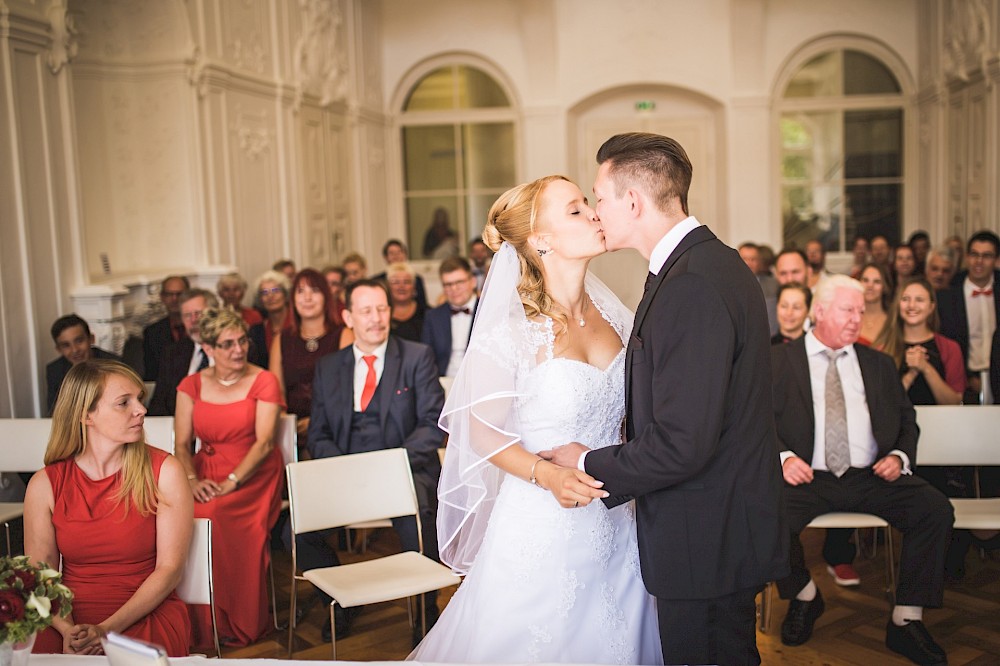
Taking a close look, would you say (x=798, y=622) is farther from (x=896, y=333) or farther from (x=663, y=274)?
(x=663, y=274)

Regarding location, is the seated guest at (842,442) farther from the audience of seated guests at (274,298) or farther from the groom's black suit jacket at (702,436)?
the audience of seated guests at (274,298)

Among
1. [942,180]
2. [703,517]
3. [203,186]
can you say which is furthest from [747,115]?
[703,517]

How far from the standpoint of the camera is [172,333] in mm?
6523

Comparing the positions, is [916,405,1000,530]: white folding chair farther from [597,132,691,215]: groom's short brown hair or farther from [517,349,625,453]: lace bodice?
[597,132,691,215]: groom's short brown hair

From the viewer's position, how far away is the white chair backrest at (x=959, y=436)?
4434 millimetres

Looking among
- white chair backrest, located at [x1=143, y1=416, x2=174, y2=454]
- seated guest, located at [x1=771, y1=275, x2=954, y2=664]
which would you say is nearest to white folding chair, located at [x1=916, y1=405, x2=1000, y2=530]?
seated guest, located at [x1=771, y1=275, x2=954, y2=664]

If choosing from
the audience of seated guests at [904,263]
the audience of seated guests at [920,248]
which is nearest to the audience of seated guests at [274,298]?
the audience of seated guests at [904,263]

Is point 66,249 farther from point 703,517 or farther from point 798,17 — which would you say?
point 798,17

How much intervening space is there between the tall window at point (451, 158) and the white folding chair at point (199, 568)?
386 inches

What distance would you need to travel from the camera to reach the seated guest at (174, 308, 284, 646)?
14.3 feet

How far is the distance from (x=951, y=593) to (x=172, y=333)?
4.80 meters

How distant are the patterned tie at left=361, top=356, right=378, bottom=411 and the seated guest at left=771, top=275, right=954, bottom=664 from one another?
1.84 metres

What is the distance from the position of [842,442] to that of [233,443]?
2689 mm

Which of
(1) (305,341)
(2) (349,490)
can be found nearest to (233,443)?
(2) (349,490)
